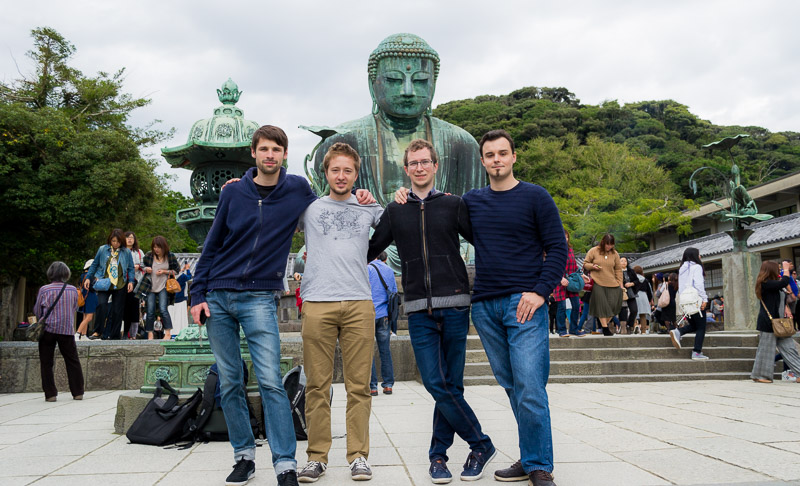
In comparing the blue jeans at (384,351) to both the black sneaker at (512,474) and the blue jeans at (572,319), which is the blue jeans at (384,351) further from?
the black sneaker at (512,474)

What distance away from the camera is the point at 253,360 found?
3033 millimetres

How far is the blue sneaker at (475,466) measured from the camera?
2967 millimetres

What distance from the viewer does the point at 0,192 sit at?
1630 cm

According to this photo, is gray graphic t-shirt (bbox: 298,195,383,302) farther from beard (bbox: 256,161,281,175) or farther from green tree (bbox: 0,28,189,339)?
green tree (bbox: 0,28,189,339)

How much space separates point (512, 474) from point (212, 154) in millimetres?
3876

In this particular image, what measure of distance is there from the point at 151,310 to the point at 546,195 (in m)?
6.18

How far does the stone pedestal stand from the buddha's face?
6.34 m

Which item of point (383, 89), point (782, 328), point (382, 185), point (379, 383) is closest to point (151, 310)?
point (379, 383)

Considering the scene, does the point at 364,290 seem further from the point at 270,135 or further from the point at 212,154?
the point at 212,154

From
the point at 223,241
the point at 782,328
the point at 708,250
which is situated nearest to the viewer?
the point at 223,241

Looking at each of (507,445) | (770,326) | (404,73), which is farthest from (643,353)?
(404,73)

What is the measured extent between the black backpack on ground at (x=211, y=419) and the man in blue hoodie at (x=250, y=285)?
0.75 m

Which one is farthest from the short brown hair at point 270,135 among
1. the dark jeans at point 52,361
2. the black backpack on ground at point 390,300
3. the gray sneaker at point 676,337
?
the gray sneaker at point 676,337

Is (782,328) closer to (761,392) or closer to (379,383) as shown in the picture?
(761,392)
